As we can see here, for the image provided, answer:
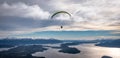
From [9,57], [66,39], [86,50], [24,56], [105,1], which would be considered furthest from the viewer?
[86,50]

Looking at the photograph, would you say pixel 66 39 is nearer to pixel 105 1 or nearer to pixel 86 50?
pixel 105 1

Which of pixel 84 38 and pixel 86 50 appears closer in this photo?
pixel 84 38

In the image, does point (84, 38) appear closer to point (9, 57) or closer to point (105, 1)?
point (105, 1)

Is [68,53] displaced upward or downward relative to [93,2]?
downward

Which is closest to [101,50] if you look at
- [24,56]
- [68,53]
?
[68,53]

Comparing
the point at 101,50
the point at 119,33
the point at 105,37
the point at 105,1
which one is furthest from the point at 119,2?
the point at 101,50

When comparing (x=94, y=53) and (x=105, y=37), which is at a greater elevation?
(x=105, y=37)

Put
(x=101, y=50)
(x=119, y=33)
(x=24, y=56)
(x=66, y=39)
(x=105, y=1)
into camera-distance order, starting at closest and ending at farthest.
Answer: (x=105, y=1) < (x=119, y=33) < (x=66, y=39) < (x=24, y=56) < (x=101, y=50)

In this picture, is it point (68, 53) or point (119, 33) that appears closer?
point (119, 33)

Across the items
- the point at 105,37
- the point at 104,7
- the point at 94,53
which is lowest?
the point at 94,53
